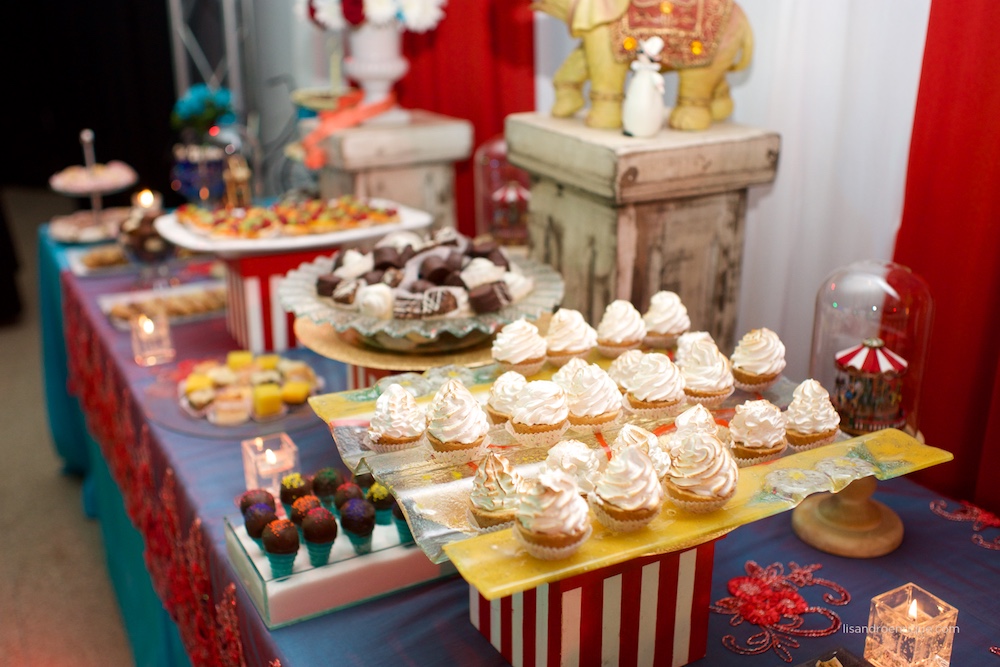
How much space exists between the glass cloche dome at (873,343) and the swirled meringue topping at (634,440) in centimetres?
56

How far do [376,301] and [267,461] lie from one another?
0.34 m

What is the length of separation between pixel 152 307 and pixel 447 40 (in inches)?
48.9

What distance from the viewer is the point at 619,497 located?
1023mm

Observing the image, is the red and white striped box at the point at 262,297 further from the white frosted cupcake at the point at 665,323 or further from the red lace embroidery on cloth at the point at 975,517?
the red lace embroidery on cloth at the point at 975,517

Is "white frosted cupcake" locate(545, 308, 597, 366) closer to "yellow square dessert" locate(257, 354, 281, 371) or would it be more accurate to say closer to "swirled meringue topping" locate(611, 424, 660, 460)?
"swirled meringue topping" locate(611, 424, 660, 460)

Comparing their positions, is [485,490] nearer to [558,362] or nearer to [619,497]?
[619,497]

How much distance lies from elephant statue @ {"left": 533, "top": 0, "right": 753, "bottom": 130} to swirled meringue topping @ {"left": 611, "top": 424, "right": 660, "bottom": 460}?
3.10 ft

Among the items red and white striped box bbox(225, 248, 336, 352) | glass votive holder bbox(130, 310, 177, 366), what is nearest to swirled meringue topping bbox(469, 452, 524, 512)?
red and white striped box bbox(225, 248, 336, 352)

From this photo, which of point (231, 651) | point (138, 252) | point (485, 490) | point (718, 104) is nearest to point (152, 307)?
point (138, 252)

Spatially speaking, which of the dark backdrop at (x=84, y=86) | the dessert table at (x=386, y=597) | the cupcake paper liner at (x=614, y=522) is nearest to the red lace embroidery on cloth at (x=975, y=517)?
the dessert table at (x=386, y=597)

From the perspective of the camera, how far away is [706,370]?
4.45ft

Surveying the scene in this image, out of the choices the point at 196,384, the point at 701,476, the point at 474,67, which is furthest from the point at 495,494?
the point at 474,67

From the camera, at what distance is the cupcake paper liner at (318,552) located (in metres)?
1.34

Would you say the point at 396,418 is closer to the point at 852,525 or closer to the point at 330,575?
the point at 330,575
